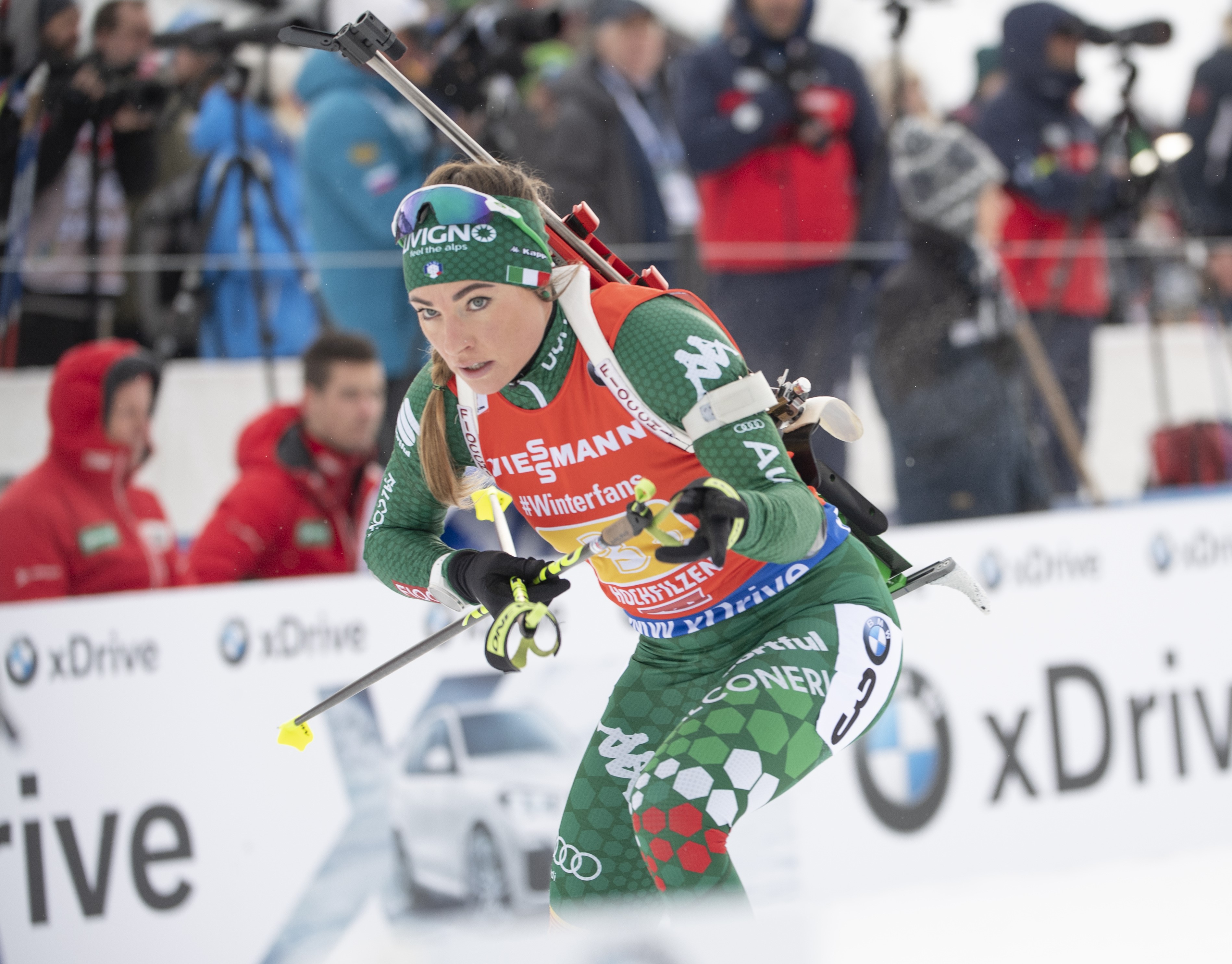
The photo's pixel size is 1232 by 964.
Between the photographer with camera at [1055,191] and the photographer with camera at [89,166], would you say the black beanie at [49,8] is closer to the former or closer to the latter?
the photographer with camera at [89,166]

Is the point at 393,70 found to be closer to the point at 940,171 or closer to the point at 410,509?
the point at 410,509

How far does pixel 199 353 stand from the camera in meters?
4.16

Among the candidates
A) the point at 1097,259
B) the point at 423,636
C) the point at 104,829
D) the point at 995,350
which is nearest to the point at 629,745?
the point at 423,636

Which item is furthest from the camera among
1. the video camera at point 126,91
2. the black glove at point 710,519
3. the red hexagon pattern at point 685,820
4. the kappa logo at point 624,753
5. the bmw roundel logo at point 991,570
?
the bmw roundel logo at point 991,570

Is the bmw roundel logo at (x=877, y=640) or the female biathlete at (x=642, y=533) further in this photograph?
the bmw roundel logo at (x=877, y=640)

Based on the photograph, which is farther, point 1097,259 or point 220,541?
point 1097,259

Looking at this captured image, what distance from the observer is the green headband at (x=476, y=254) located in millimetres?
2480

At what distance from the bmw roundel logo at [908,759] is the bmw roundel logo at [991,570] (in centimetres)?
44

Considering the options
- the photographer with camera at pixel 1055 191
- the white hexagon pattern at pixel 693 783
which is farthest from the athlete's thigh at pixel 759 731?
the photographer with camera at pixel 1055 191

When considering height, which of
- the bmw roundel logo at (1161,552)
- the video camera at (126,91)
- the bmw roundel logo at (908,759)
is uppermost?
the video camera at (126,91)

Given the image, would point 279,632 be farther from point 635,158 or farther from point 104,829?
point 635,158

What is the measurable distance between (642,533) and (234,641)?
206cm

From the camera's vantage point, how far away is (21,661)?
404 centimetres

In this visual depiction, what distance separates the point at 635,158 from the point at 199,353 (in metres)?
1.49
